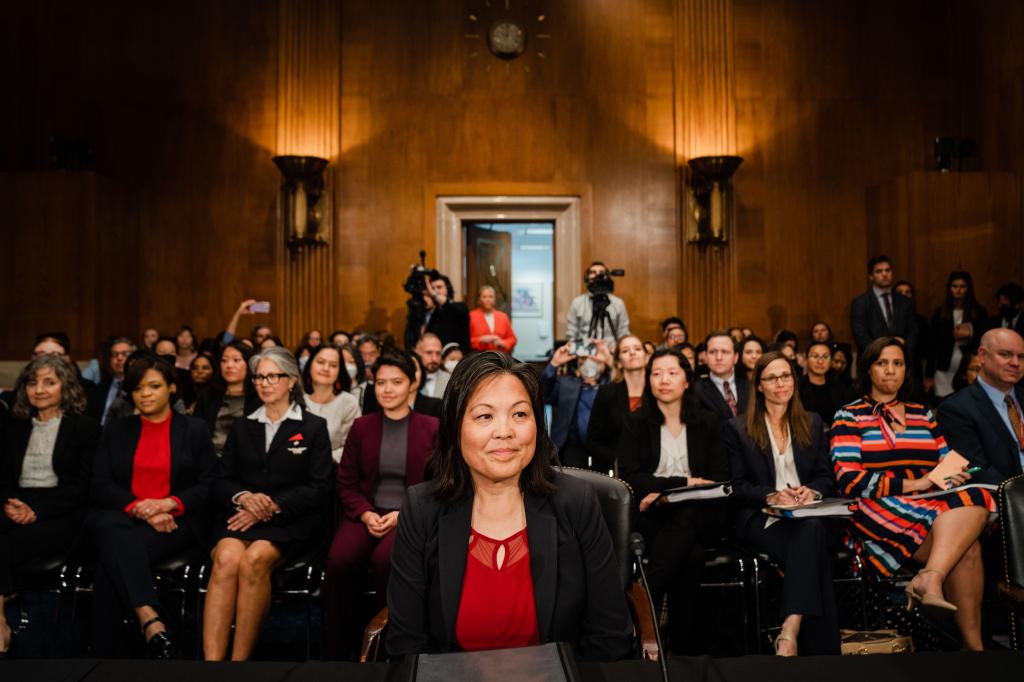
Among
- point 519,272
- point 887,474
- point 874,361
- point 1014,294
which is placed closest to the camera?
point 887,474

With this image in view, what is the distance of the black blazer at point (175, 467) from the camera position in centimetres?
351

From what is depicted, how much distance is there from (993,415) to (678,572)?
1614 mm

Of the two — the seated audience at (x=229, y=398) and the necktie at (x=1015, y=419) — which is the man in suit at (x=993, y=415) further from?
the seated audience at (x=229, y=398)

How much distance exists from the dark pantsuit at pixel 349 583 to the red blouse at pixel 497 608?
1452 mm

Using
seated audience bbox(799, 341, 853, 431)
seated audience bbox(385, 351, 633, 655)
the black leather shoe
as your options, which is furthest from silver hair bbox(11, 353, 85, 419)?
seated audience bbox(799, 341, 853, 431)

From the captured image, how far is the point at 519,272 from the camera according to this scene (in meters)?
9.85

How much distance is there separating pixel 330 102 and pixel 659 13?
3791 mm

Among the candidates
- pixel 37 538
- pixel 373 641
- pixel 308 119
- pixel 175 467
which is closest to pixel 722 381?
pixel 175 467

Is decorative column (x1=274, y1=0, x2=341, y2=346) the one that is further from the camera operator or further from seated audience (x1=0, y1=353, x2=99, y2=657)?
seated audience (x1=0, y1=353, x2=99, y2=657)

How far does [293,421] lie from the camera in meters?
3.68

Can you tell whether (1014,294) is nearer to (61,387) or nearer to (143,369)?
(143,369)

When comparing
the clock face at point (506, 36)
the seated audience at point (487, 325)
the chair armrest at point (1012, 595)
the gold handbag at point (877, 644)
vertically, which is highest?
the clock face at point (506, 36)

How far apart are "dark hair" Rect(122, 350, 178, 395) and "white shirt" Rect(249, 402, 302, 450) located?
42cm

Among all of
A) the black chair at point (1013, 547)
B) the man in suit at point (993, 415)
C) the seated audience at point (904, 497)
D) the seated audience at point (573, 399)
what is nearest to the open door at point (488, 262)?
the seated audience at point (573, 399)
